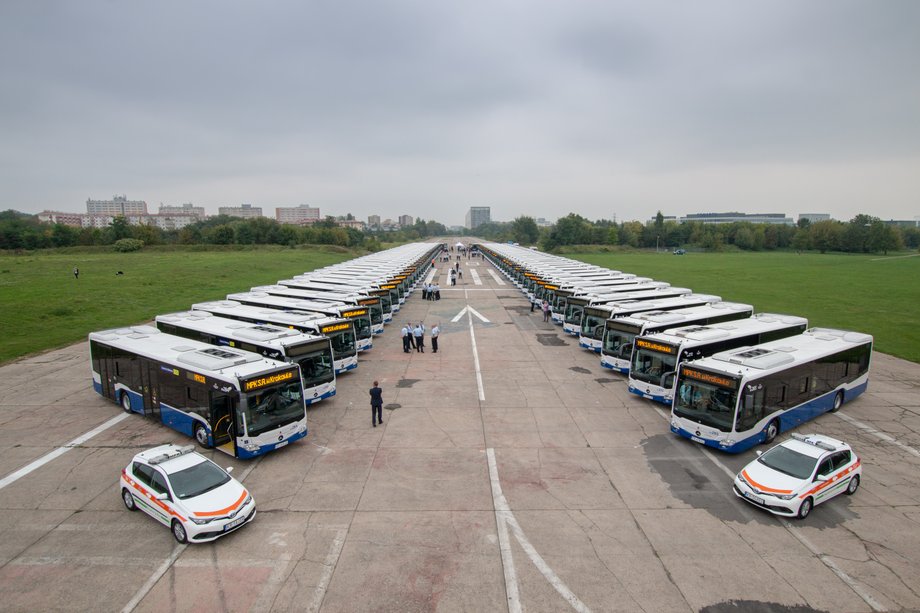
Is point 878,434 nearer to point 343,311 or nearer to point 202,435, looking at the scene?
point 202,435

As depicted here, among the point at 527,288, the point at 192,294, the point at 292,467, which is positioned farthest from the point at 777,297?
the point at 192,294

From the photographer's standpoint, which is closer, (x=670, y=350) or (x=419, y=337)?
(x=670, y=350)

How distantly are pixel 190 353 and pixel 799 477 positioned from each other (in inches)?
665

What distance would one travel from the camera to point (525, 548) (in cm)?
971

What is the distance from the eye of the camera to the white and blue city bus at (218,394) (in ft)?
43.1

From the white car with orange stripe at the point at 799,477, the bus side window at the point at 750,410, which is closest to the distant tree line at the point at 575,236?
the bus side window at the point at 750,410

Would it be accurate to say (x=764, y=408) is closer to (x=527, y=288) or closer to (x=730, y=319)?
(x=730, y=319)

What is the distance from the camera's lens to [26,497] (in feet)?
38.8

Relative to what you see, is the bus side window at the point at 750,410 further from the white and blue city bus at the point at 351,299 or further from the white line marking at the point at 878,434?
the white and blue city bus at the point at 351,299

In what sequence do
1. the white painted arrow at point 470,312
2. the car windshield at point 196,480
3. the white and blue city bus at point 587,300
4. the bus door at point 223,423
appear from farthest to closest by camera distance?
the white painted arrow at point 470,312 < the white and blue city bus at point 587,300 < the bus door at point 223,423 < the car windshield at point 196,480

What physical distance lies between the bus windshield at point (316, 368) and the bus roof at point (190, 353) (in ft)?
7.67

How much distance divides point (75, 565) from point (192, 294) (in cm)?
4089

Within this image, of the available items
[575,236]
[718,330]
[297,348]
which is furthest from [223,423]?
[575,236]

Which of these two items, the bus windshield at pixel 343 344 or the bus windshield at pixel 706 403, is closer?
the bus windshield at pixel 706 403
